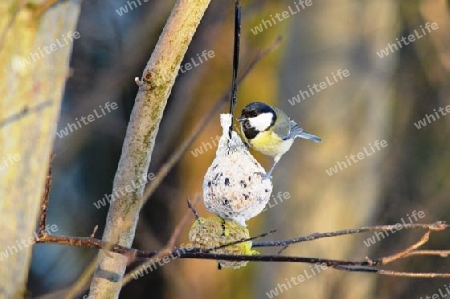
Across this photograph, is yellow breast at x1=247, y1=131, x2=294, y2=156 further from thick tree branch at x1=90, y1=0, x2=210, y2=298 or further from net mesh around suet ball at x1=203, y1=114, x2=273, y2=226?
thick tree branch at x1=90, y1=0, x2=210, y2=298

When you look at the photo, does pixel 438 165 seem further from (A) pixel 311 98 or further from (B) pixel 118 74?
(B) pixel 118 74

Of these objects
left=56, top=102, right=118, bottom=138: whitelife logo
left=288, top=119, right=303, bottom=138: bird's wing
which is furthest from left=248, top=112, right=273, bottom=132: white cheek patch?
left=56, top=102, right=118, bottom=138: whitelife logo

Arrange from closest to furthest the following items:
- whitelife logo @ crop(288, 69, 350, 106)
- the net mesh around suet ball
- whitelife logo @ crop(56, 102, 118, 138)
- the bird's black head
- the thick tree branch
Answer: the thick tree branch, the net mesh around suet ball, the bird's black head, whitelife logo @ crop(288, 69, 350, 106), whitelife logo @ crop(56, 102, 118, 138)

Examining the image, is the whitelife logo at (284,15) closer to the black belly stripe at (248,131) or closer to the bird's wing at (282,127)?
the bird's wing at (282,127)

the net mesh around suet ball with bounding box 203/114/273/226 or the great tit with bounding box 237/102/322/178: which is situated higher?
the great tit with bounding box 237/102/322/178

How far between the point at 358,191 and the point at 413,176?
129cm

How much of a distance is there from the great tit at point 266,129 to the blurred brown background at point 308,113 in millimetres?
958

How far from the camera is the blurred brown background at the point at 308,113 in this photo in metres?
3.45

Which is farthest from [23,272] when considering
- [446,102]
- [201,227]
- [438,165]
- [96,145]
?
[438,165]

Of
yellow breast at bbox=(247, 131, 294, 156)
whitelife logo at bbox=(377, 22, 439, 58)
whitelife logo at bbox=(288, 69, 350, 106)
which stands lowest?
yellow breast at bbox=(247, 131, 294, 156)

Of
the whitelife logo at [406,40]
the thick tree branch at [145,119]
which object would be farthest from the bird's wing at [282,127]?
the whitelife logo at [406,40]

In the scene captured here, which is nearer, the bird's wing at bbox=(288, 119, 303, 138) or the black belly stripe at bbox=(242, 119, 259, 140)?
the black belly stripe at bbox=(242, 119, 259, 140)

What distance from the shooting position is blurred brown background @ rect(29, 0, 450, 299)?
3.45m

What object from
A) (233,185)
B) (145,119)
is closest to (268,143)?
(233,185)
